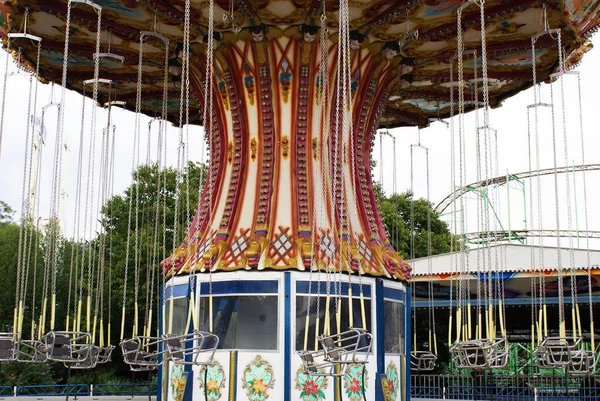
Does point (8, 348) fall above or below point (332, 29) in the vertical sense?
below

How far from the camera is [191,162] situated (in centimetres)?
3328

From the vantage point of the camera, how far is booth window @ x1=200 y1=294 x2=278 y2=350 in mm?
11977

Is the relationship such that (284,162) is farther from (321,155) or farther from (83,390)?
(83,390)

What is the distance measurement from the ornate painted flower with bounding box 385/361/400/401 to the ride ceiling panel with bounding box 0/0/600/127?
5.15 m

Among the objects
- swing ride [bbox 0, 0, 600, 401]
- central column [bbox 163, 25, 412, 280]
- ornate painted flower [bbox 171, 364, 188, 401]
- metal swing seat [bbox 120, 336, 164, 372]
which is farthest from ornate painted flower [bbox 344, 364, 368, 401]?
metal swing seat [bbox 120, 336, 164, 372]

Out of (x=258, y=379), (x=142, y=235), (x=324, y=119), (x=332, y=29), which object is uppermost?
(x=332, y=29)

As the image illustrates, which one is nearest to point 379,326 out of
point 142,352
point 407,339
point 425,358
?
point 407,339

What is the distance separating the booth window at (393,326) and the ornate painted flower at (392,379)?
0.26m

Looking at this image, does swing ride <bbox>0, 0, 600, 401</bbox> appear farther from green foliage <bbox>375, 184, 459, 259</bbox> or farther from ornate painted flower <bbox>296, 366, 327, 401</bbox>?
green foliage <bbox>375, 184, 459, 259</bbox>

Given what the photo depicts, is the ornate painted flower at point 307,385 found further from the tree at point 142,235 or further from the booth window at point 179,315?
the tree at point 142,235

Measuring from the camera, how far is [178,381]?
12.5m

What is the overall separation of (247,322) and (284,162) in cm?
260

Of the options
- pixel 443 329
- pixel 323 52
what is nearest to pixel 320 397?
pixel 323 52

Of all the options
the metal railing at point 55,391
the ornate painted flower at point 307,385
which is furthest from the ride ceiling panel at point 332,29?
the metal railing at point 55,391
